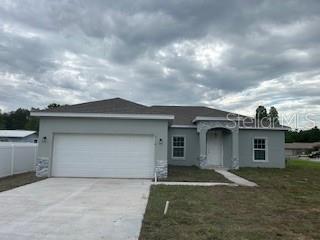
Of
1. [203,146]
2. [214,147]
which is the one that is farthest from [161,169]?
[214,147]

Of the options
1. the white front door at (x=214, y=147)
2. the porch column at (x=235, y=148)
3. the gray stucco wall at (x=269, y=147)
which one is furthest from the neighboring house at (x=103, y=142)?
the gray stucco wall at (x=269, y=147)

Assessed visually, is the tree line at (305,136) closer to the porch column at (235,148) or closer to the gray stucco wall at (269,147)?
the gray stucco wall at (269,147)

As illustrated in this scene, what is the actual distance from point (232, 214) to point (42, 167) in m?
10.4

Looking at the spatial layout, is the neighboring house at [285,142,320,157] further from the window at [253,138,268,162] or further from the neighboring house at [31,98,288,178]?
the neighboring house at [31,98,288,178]

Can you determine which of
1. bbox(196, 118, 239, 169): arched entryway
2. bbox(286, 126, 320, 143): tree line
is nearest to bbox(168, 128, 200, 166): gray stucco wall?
bbox(196, 118, 239, 169): arched entryway

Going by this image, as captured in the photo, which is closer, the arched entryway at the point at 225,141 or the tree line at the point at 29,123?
the arched entryway at the point at 225,141

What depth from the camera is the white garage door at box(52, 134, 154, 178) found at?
16.0 metres

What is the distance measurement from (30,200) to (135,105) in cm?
886

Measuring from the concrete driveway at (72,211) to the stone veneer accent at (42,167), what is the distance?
2527mm

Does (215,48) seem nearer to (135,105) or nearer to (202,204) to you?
(135,105)

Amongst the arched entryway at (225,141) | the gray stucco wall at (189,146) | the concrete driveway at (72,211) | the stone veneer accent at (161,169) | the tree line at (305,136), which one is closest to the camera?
the concrete driveway at (72,211)

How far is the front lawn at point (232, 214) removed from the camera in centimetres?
654

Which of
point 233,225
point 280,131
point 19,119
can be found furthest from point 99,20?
point 19,119

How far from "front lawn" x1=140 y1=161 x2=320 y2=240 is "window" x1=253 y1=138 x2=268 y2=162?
1045 cm
